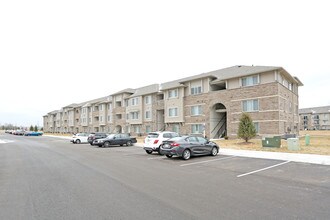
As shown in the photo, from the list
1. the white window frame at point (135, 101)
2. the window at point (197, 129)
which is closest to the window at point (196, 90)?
the window at point (197, 129)

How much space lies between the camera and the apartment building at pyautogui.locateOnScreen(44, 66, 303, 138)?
1145 inches

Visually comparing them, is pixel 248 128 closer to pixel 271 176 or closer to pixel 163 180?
pixel 271 176

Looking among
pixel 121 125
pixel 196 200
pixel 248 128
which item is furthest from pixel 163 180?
pixel 121 125

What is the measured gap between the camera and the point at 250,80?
31062 millimetres

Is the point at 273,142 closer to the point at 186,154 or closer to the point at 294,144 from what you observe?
the point at 294,144

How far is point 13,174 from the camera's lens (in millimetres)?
10008

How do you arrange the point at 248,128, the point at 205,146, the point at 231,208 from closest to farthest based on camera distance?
the point at 231,208 → the point at 205,146 → the point at 248,128

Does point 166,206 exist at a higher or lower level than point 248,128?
lower

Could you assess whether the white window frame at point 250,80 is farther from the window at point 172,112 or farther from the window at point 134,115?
the window at point 134,115

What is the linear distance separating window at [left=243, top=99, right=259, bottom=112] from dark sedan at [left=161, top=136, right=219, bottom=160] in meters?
16.4

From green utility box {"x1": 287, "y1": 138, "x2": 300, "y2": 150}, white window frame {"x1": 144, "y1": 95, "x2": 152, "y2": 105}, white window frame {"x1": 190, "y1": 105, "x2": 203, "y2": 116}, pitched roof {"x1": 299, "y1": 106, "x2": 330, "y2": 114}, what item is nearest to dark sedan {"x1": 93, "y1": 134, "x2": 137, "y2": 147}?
white window frame {"x1": 190, "y1": 105, "x2": 203, "y2": 116}

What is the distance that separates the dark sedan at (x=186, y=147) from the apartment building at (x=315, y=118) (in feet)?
342

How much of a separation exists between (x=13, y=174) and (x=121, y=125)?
4831 centimetres

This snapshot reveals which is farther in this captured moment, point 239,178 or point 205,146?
point 205,146
